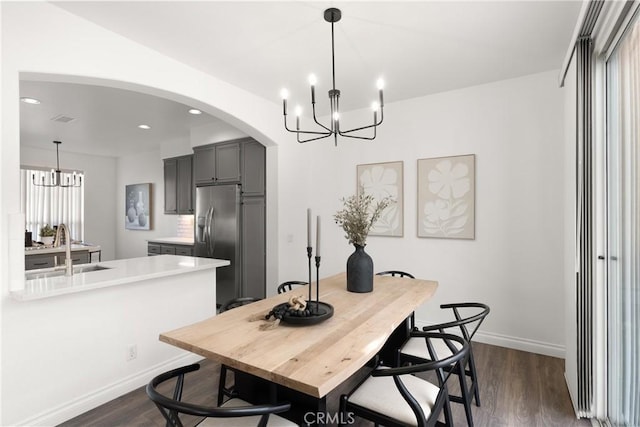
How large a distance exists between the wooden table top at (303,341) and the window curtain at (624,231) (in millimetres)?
1047

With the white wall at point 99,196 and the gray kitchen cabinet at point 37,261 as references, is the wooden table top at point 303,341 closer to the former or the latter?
the gray kitchen cabinet at point 37,261

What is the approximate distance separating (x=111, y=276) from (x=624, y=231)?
10.6ft

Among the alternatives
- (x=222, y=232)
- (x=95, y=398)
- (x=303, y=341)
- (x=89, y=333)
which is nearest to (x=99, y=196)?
(x=222, y=232)

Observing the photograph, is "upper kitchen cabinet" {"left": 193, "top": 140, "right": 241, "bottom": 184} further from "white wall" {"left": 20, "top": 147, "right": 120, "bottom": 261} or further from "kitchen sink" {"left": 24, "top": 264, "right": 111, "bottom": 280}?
"white wall" {"left": 20, "top": 147, "right": 120, "bottom": 261}

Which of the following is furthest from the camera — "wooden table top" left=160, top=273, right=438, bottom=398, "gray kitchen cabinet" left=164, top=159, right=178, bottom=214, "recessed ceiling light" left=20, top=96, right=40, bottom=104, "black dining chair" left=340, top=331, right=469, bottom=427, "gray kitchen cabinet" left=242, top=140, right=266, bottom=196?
"gray kitchen cabinet" left=164, top=159, right=178, bottom=214

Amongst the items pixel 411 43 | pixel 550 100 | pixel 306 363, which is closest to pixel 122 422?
pixel 306 363

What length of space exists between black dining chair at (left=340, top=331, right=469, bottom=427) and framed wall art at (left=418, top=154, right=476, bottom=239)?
1.97 meters

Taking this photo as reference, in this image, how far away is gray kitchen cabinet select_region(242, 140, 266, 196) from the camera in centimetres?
426

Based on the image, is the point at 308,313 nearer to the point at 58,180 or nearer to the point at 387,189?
the point at 387,189

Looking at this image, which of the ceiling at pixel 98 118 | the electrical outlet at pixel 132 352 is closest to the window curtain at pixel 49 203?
the ceiling at pixel 98 118

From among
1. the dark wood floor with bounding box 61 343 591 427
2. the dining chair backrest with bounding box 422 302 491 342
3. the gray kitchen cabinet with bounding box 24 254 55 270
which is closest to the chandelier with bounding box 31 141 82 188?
the gray kitchen cabinet with bounding box 24 254 55 270

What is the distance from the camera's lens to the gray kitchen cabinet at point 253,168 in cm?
426

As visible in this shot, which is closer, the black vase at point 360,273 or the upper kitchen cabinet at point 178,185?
the black vase at point 360,273

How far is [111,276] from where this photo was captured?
238 cm
